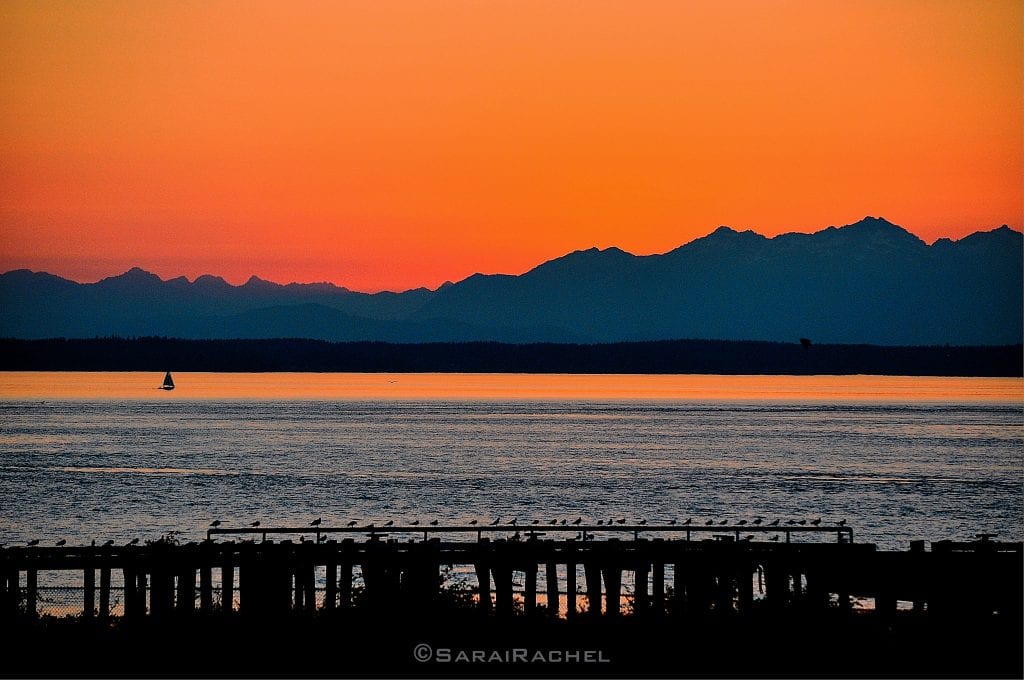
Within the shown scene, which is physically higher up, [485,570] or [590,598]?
[485,570]

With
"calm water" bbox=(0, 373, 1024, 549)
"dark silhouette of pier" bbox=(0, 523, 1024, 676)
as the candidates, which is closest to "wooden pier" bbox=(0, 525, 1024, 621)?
"dark silhouette of pier" bbox=(0, 523, 1024, 676)

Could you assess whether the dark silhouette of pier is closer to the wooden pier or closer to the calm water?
the wooden pier

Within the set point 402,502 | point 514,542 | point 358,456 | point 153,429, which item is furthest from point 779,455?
point 514,542

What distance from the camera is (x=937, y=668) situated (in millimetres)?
25562

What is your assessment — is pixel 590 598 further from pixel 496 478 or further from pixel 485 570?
pixel 496 478

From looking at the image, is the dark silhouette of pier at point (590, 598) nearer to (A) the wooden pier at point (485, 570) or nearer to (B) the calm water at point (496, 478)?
(A) the wooden pier at point (485, 570)

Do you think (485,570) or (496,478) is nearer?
(485,570)

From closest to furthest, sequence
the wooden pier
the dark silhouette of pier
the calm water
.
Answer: the dark silhouette of pier, the wooden pier, the calm water

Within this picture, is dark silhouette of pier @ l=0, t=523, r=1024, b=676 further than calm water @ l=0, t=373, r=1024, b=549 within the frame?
No

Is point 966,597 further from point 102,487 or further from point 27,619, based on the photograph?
point 102,487

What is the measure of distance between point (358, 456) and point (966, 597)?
311ft

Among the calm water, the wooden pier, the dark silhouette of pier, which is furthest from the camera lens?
the calm water

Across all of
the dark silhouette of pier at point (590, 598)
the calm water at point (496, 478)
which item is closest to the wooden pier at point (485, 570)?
the dark silhouette of pier at point (590, 598)

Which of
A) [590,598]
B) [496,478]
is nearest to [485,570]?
[590,598]
